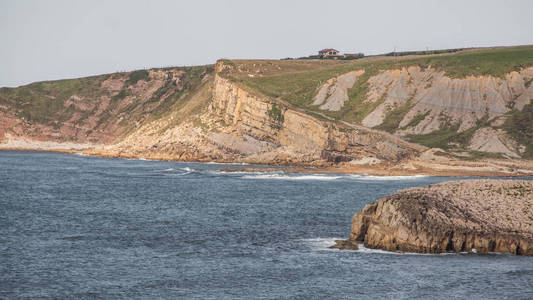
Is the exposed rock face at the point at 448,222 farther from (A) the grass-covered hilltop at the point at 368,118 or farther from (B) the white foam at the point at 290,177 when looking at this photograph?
(A) the grass-covered hilltop at the point at 368,118

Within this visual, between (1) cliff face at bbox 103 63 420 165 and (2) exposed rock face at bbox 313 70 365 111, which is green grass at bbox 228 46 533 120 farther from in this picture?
(1) cliff face at bbox 103 63 420 165

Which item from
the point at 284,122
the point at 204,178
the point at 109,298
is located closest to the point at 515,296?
the point at 109,298

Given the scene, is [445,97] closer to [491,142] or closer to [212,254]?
[491,142]

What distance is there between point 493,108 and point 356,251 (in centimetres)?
9696

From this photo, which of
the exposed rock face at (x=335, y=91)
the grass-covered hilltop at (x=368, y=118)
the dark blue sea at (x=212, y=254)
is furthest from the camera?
the exposed rock face at (x=335, y=91)

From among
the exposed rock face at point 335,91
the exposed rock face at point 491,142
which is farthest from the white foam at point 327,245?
the exposed rock face at point 335,91

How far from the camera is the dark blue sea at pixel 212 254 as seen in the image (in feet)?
115

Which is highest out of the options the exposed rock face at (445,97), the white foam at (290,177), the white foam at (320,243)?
the exposed rock face at (445,97)

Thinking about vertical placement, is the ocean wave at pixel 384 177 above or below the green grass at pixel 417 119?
below

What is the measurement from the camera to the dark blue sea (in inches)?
1380

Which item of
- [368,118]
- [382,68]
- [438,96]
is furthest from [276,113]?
[382,68]

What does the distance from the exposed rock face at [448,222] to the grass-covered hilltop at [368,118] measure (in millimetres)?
63695

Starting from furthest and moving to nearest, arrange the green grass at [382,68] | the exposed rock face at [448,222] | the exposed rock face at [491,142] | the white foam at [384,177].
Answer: the green grass at [382,68] → the exposed rock face at [491,142] → the white foam at [384,177] → the exposed rock face at [448,222]

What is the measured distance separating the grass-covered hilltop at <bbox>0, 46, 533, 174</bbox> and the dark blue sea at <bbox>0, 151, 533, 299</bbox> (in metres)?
40.4
